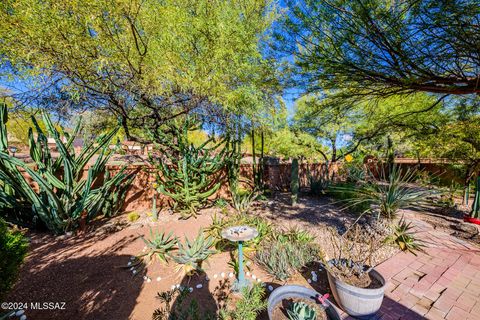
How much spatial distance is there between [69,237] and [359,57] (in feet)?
18.3

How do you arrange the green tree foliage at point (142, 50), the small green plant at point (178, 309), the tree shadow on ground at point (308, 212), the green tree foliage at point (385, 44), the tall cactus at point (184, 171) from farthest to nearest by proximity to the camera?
the tall cactus at point (184, 171) < the tree shadow on ground at point (308, 212) < the green tree foliage at point (142, 50) < the green tree foliage at point (385, 44) < the small green plant at point (178, 309)

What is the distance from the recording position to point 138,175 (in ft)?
16.8

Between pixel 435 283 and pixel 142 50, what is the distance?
6.23 meters

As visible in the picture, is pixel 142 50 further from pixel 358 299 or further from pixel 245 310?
pixel 358 299

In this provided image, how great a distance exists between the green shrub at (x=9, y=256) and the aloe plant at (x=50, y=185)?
162 cm

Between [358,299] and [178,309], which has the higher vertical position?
[178,309]

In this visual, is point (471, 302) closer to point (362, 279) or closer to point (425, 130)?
point (362, 279)

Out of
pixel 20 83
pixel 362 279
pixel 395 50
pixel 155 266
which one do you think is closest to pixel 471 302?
pixel 362 279

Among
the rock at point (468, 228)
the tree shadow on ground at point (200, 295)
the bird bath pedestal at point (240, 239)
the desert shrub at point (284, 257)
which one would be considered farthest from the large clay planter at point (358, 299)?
the rock at point (468, 228)

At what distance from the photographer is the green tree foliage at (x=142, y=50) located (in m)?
2.97

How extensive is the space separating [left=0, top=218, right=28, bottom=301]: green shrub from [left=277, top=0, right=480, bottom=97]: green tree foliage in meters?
3.78

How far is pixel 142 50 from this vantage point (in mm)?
3996

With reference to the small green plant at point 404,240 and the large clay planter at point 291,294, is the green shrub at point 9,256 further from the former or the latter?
the small green plant at point 404,240

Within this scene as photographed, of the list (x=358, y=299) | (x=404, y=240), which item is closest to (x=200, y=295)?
(x=358, y=299)
